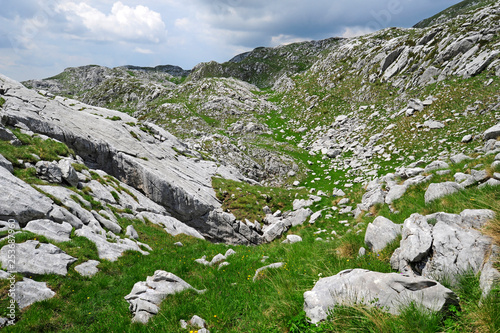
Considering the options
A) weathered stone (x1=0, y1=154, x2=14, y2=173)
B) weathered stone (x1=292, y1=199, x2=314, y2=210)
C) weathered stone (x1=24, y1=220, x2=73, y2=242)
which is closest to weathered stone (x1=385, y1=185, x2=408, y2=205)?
weathered stone (x1=292, y1=199, x2=314, y2=210)

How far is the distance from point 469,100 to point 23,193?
45787 mm

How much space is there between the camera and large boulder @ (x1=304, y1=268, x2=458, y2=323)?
13.8ft

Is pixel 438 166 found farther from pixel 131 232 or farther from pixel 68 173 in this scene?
pixel 68 173

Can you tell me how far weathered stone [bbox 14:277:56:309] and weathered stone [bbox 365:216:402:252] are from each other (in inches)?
484

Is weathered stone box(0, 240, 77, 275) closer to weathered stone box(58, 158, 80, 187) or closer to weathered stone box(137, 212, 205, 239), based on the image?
weathered stone box(58, 158, 80, 187)

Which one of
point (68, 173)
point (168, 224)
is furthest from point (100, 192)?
point (168, 224)

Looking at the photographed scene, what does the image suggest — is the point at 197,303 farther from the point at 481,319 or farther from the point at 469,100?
the point at 469,100

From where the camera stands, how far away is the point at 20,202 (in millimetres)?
12477

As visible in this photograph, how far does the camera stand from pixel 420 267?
5.77 m

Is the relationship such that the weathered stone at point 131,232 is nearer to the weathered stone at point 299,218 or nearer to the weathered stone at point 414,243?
the weathered stone at point 299,218

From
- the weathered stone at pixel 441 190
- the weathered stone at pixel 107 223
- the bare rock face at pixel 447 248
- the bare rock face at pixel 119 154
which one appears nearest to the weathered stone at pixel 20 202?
the weathered stone at pixel 107 223

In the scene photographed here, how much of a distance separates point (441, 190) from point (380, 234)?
3.77 meters

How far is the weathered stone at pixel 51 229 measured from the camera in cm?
1193

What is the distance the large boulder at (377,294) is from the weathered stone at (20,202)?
15438 mm
